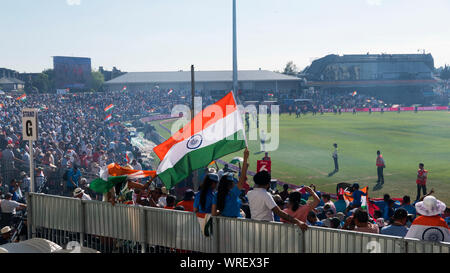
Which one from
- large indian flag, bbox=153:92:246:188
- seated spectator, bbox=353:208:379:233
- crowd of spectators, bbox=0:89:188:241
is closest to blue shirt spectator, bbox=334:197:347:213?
large indian flag, bbox=153:92:246:188

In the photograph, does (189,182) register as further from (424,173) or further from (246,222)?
(246,222)

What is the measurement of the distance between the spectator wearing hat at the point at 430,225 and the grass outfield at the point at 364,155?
471 inches

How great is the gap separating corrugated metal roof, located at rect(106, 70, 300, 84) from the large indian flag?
7945cm

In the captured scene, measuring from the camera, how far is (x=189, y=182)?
627 inches

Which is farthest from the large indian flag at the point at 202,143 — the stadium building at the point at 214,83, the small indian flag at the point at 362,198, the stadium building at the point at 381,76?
the stadium building at the point at 381,76

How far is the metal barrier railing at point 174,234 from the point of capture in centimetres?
533

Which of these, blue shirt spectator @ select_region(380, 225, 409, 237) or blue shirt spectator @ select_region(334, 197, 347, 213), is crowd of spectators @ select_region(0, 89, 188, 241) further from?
blue shirt spectator @ select_region(380, 225, 409, 237)

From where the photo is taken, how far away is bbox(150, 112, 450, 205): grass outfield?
2084cm

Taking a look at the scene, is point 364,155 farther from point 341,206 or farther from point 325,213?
point 325,213

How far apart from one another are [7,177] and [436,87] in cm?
10785

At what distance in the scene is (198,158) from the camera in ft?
26.9

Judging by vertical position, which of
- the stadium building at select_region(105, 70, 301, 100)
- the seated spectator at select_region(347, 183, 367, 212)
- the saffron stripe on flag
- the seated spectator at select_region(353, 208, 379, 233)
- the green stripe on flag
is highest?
the stadium building at select_region(105, 70, 301, 100)

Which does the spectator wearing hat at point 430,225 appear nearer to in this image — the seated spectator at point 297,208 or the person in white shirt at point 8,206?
the seated spectator at point 297,208

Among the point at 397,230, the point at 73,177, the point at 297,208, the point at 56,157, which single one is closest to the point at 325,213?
the point at 397,230
